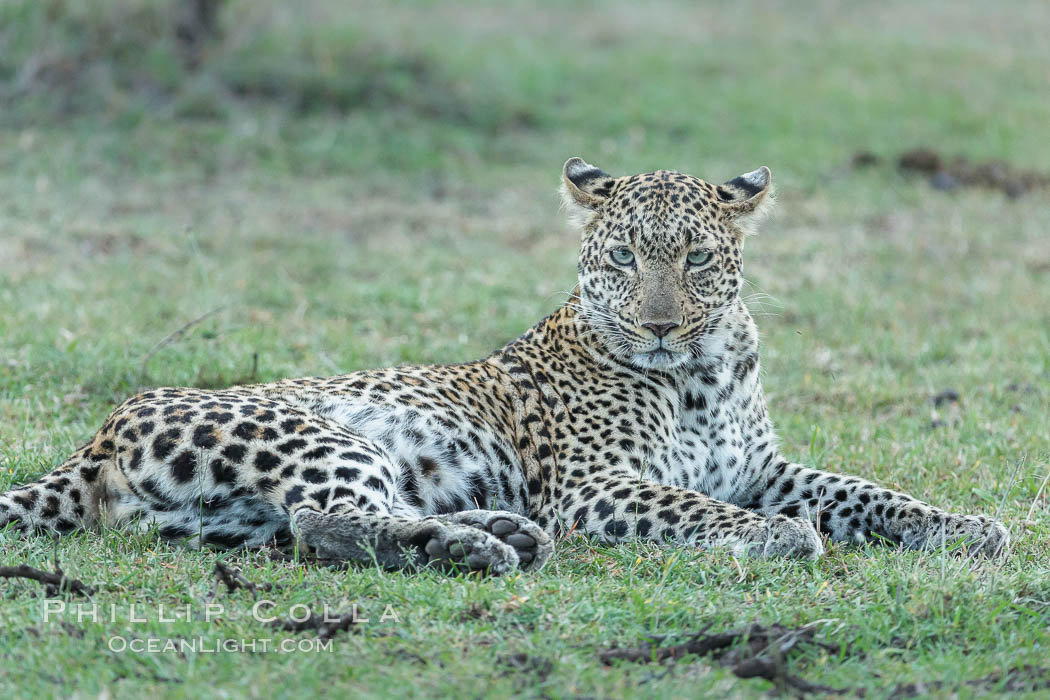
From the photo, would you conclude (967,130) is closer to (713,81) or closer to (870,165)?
(870,165)

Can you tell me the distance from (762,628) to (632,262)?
269 centimetres

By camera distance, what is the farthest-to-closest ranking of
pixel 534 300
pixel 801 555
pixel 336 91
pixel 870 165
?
pixel 336 91
pixel 870 165
pixel 534 300
pixel 801 555

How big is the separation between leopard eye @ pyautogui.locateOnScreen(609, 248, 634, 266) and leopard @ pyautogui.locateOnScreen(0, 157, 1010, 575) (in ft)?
0.04

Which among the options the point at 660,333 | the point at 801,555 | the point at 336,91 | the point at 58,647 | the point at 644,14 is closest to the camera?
the point at 58,647

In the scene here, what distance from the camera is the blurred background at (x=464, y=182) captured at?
10320 millimetres

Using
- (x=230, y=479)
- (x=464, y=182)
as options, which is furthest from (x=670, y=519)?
(x=464, y=182)

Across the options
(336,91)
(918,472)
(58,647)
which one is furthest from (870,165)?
(58,647)

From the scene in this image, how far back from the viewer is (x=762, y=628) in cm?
497

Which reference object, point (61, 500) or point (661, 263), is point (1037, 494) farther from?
point (61, 500)

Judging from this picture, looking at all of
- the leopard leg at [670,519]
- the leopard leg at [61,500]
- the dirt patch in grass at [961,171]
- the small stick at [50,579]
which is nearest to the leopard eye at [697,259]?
the leopard leg at [670,519]

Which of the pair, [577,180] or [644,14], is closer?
[577,180]

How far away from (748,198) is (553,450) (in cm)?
185

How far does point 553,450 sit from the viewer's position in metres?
7.01

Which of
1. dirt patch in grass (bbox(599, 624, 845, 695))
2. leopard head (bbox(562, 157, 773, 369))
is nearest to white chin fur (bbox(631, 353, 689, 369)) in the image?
leopard head (bbox(562, 157, 773, 369))
